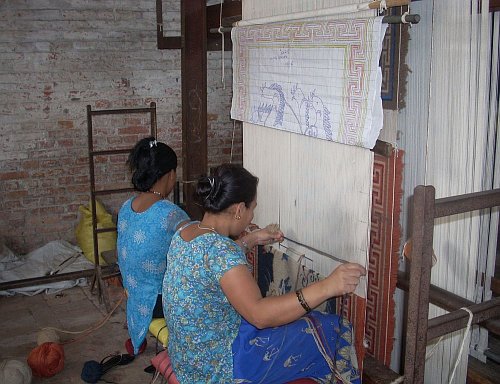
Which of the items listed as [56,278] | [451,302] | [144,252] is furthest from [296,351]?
[56,278]

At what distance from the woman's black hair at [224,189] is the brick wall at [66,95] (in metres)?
3.14

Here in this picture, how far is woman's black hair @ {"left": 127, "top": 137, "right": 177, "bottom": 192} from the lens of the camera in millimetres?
2898

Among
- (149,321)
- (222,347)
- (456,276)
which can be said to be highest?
(456,276)

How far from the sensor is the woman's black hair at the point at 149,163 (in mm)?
2898

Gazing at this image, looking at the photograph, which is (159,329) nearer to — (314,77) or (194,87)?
(194,87)

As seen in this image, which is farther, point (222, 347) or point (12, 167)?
point (12, 167)

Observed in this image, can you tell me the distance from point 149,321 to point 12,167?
2469mm

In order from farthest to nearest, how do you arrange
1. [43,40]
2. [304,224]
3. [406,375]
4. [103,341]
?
1. [43,40]
2. [103,341]
3. [304,224]
4. [406,375]

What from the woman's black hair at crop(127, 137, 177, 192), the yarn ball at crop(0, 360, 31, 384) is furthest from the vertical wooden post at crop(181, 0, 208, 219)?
the yarn ball at crop(0, 360, 31, 384)

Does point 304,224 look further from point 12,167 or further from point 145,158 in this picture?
point 12,167

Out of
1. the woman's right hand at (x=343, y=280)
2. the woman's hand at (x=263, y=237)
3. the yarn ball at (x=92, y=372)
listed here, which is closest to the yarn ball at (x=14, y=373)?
the yarn ball at (x=92, y=372)

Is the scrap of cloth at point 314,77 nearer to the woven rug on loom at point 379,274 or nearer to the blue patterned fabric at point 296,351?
the woven rug on loom at point 379,274

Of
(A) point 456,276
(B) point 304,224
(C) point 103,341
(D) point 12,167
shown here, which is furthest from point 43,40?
(A) point 456,276

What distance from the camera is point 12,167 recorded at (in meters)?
4.96
